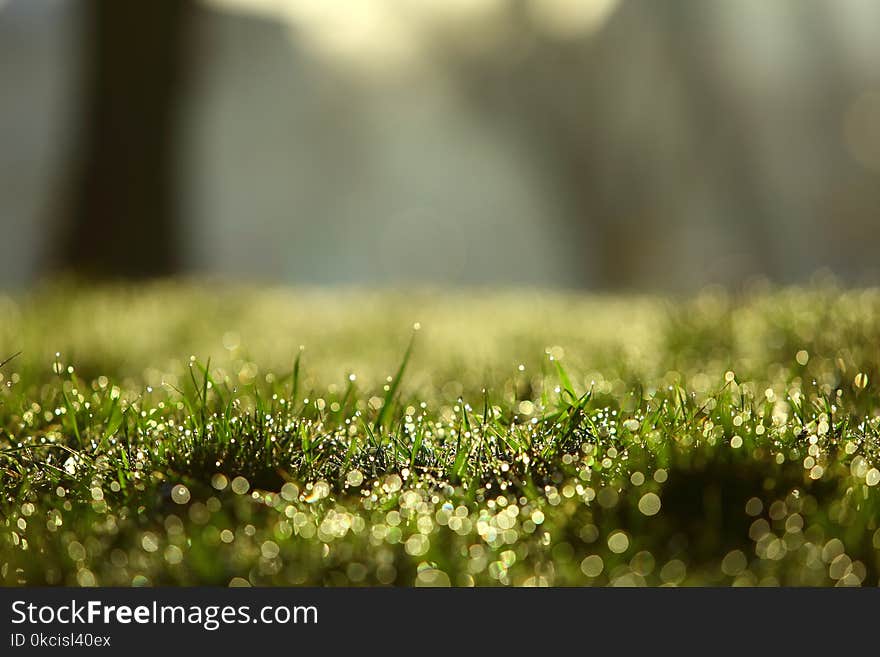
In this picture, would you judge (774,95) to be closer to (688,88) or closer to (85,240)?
(688,88)

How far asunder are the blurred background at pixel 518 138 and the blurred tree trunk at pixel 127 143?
3.64 m

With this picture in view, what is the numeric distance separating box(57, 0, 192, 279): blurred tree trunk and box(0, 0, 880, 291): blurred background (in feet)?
11.9

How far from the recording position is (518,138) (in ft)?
58.2

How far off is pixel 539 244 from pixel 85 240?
1331 cm

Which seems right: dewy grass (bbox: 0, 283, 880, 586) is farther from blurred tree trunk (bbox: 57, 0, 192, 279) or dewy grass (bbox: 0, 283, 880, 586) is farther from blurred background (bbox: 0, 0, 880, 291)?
blurred background (bbox: 0, 0, 880, 291)

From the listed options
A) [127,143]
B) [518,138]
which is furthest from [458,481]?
[518,138]

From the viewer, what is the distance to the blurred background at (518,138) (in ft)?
49.1

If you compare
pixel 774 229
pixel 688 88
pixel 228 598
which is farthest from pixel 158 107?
pixel 774 229

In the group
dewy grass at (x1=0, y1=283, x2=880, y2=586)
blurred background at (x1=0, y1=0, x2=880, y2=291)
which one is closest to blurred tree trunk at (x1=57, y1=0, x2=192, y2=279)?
blurred background at (x1=0, y1=0, x2=880, y2=291)

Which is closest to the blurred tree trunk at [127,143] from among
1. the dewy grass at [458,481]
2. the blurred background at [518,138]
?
the blurred background at [518,138]

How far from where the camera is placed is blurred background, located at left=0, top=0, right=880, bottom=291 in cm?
1495

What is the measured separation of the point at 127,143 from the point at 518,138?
11.9 metres

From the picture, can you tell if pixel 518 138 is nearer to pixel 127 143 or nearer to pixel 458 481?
pixel 127 143

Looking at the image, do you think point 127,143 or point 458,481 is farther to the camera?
point 127,143
